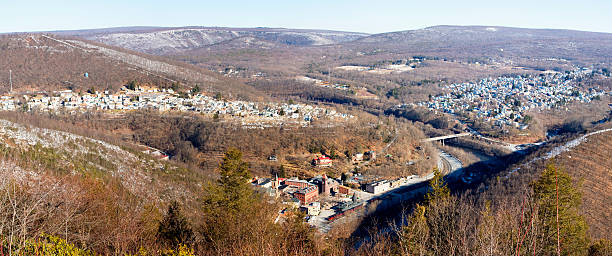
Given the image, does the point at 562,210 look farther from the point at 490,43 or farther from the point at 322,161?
the point at 490,43

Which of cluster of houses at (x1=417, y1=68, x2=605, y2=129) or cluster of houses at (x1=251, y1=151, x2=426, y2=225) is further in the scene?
cluster of houses at (x1=417, y1=68, x2=605, y2=129)

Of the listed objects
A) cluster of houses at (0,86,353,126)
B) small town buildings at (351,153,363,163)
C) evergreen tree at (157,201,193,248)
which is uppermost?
evergreen tree at (157,201,193,248)

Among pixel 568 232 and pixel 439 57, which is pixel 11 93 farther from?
pixel 439 57

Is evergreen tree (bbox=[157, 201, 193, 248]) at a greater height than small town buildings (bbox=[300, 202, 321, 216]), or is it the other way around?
evergreen tree (bbox=[157, 201, 193, 248])

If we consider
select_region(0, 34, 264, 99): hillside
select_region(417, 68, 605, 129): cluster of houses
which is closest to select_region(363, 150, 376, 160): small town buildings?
select_region(0, 34, 264, 99): hillside

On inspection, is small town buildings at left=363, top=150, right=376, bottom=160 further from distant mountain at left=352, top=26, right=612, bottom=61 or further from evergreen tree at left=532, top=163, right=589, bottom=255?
distant mountain at left=352, top=26, right=612, bottom=61

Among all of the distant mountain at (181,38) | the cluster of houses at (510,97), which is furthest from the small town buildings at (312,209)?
the distant mountain at (181,38)

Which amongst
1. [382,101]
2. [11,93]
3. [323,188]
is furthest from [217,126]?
[382,101]
